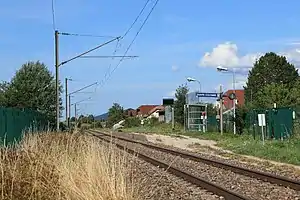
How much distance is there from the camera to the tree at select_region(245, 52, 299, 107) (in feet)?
433

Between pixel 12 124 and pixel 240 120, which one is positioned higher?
pixel 240 120

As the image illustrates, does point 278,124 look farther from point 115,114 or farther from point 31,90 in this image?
point 115,114

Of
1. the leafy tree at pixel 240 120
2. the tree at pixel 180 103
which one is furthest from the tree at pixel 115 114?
the leafy tree at pixel 240 120

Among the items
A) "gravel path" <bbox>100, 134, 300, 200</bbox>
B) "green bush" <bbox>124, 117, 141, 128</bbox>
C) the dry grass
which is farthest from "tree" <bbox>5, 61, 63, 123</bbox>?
the dry grass

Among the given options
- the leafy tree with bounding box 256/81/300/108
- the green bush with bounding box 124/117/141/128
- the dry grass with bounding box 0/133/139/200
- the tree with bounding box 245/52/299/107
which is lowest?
the dry grass with bounding box 0/133/139/200

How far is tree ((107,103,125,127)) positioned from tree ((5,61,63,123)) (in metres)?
70.8

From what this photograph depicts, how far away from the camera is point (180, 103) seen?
90.9 meters

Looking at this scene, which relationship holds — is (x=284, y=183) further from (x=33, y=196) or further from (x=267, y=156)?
(x=267, y=156)

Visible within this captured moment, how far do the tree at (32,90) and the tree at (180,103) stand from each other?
26.7 meters

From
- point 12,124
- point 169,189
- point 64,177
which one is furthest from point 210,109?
point 64,177

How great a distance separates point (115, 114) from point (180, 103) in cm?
5407

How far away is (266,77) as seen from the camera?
134500 millimetres

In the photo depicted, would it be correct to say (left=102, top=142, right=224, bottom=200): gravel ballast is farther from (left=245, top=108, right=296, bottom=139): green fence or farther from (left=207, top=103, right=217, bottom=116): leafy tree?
(left=207, top=103, right=217, bottom=116): leafy tree

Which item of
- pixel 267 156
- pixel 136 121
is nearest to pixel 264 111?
pixel 267 156
